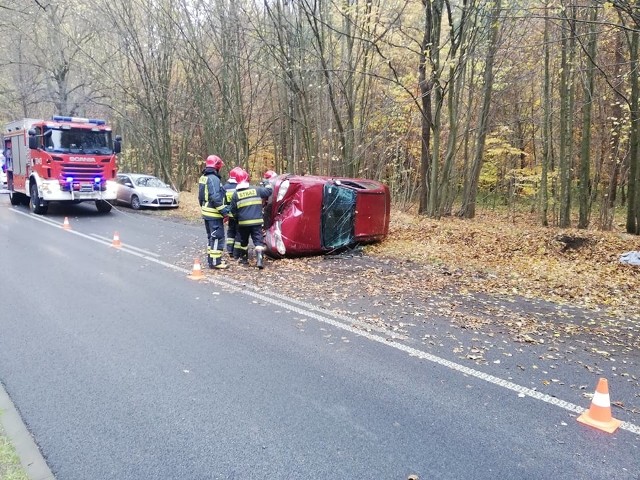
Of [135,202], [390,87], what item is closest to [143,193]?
[135,202]

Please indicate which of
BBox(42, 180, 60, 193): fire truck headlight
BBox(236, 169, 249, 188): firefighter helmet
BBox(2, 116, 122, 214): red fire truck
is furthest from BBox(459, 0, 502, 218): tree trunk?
BBox(42, 180, 60, 193): fire truck headlight

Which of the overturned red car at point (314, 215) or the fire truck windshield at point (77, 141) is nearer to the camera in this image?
the overturned red car at point (314, 215)

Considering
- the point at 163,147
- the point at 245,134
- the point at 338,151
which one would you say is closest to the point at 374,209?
the point at 338,151

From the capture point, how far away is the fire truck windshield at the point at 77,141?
1508cm

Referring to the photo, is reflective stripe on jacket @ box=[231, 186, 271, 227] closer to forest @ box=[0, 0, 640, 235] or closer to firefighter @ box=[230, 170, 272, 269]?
firefighter @ box=[230, 170, 272, 269]

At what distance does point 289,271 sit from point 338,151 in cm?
1272

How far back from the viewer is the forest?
44.9 feet

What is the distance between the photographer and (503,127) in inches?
787

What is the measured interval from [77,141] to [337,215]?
10.8 meters

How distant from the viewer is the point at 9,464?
278 cm

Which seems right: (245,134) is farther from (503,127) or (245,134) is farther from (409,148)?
(503,127)

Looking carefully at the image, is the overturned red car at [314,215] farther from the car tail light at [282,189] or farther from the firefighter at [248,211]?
the firefighter at [248,211]

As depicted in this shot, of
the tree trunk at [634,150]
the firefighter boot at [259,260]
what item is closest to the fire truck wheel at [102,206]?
the firefighter boot at [259,260]

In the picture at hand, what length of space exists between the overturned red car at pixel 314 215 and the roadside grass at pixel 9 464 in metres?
6.07
